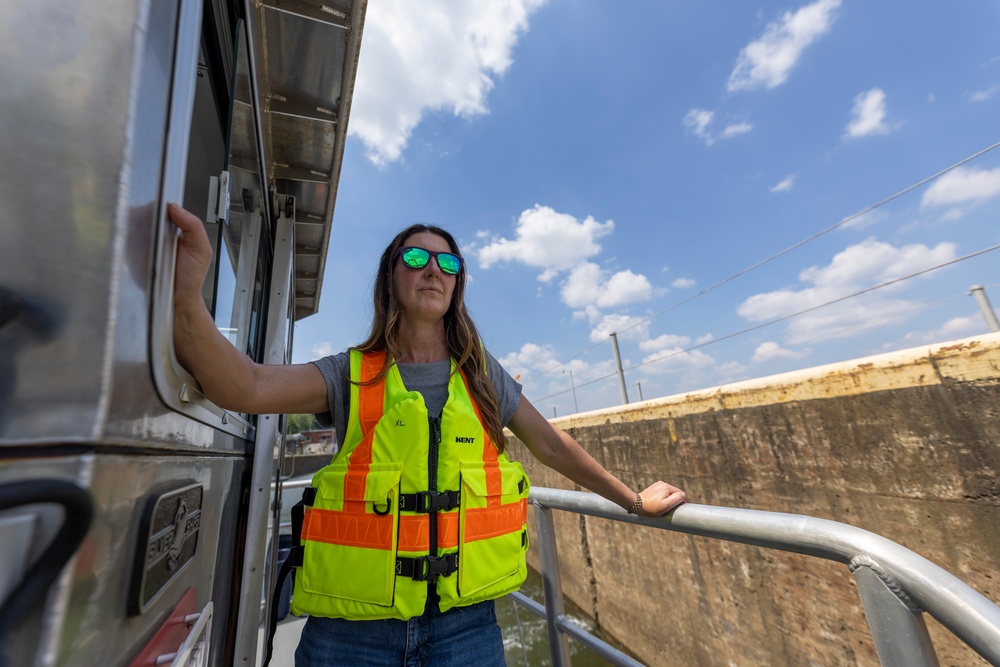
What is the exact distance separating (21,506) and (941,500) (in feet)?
13.3

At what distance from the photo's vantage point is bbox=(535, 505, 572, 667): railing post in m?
1.83

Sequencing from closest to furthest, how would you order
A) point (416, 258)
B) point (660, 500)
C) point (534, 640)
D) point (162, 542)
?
point (162, 542), point (660, 500), point (416, 258), point (534, 640)

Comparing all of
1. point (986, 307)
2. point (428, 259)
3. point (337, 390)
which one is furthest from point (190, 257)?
point (986, 307)

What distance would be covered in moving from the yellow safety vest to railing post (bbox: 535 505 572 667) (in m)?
0.61

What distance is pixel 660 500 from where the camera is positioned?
1.39 meters

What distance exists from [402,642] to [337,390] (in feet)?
2.16

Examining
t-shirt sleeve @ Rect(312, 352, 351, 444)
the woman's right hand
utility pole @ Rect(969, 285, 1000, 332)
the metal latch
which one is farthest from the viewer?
utility pole @ Rect(969, 285, 1000, 332)

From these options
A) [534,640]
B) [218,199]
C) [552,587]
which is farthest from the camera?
[534,640]

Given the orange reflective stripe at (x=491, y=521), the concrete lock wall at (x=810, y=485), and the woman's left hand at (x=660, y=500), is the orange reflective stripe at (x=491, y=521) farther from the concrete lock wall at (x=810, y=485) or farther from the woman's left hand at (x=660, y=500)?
the concrete lock wall at (x=810, y=485)

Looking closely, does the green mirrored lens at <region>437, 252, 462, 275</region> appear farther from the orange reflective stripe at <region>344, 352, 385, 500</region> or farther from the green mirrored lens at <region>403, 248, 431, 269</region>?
the orange reflective stripe at <region>344, 352, 385, 500</region>

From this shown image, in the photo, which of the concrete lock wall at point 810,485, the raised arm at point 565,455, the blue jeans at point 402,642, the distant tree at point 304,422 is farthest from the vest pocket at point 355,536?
the concrete lock wall at point 810,485

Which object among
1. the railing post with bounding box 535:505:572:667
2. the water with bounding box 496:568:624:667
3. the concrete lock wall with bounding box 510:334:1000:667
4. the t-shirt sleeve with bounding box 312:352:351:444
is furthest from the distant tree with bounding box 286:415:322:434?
the water with bounding box 496:568:624:667

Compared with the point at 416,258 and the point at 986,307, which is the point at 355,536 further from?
the point at 986,307

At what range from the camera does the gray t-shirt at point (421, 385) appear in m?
1.27
